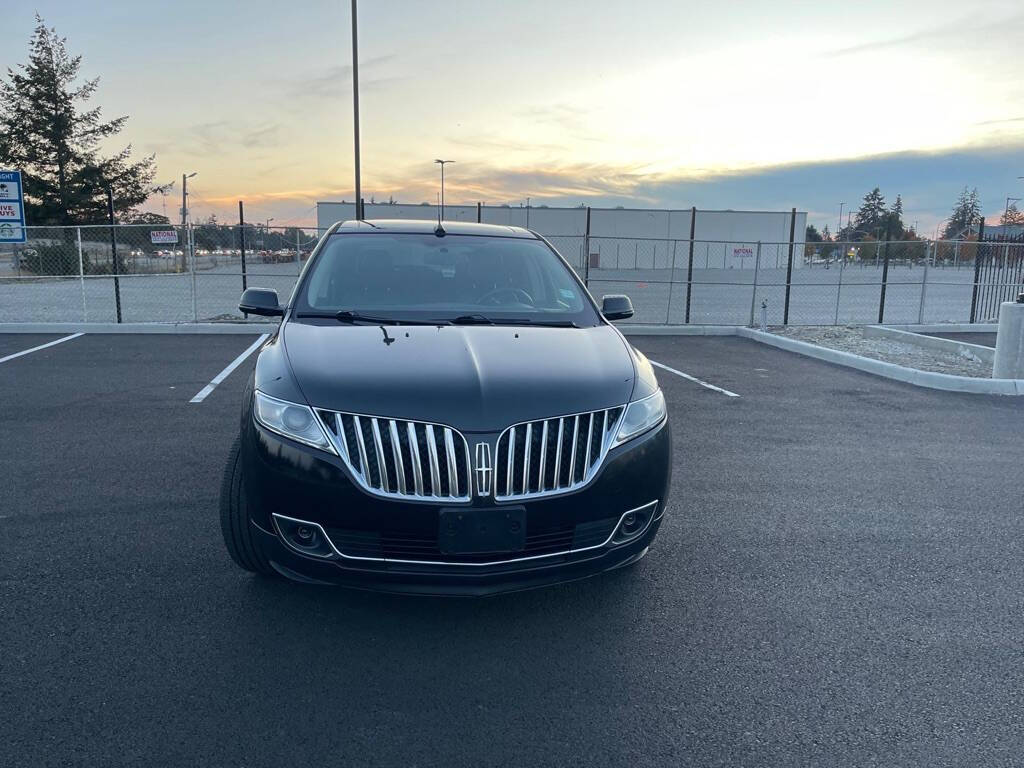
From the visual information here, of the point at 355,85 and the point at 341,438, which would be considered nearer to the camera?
the point at 341,438

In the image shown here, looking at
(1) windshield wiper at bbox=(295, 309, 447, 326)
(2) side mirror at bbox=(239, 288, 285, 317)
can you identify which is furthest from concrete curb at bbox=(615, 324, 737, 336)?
(1) windshield wiper at bbox=(295, 309, 447, 326)

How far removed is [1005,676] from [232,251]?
18092 millimetres

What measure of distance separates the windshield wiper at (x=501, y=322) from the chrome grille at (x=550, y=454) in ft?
3.37

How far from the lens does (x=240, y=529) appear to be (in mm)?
3453

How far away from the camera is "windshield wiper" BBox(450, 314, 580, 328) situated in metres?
4.06

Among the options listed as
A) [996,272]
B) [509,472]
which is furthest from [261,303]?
[996,272]

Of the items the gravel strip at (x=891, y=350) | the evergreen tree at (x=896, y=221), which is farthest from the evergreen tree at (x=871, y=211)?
the gravel strip at (x=891, y=350)

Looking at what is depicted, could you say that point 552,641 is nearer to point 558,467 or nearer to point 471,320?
point 558,467

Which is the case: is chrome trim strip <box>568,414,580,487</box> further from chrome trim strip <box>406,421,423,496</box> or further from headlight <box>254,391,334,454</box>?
headlight <box>254,391,334,454</box>

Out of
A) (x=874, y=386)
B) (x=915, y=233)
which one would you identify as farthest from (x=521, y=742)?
(x=915, y=233)

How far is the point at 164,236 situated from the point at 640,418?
14829mm

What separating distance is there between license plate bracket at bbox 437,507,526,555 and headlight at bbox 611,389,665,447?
1.87 ft

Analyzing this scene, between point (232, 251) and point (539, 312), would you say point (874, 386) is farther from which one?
point (232, 251)

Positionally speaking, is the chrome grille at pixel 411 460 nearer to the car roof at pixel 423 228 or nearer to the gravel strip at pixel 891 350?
the car roof at pixel 423 228
